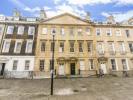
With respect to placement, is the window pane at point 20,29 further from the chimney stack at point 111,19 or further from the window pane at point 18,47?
the chimney stack at point 111,19

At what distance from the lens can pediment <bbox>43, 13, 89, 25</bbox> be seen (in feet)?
87.1

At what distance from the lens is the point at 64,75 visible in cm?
2362

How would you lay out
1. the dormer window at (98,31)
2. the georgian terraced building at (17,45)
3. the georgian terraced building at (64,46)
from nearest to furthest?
the georgian terraced building at (17,45) < the georgian terraced building at (64,46) < the dormer window at (98,31)

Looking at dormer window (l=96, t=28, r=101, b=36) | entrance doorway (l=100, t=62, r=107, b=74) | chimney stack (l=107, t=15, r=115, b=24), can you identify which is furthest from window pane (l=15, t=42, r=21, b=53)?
chimney stack (l=107, t=15, r=115, b=24)

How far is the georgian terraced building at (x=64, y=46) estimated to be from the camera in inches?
924

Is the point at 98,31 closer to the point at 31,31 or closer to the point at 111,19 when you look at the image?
the point at 111,19

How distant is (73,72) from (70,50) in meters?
4.27

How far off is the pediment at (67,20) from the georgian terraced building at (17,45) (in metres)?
3.73

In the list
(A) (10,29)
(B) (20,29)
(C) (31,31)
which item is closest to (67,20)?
(C) (31,31)

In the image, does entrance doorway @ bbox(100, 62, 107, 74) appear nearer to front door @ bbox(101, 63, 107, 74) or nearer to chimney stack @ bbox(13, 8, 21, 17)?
front door @ bbox(101, 63, 107, 74)

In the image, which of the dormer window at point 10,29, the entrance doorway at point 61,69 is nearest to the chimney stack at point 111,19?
the entrance doorway at point 61,69

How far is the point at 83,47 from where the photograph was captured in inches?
1004

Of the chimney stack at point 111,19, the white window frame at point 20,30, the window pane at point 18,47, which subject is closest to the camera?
the window pane at point 18,47

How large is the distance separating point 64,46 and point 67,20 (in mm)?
5797
